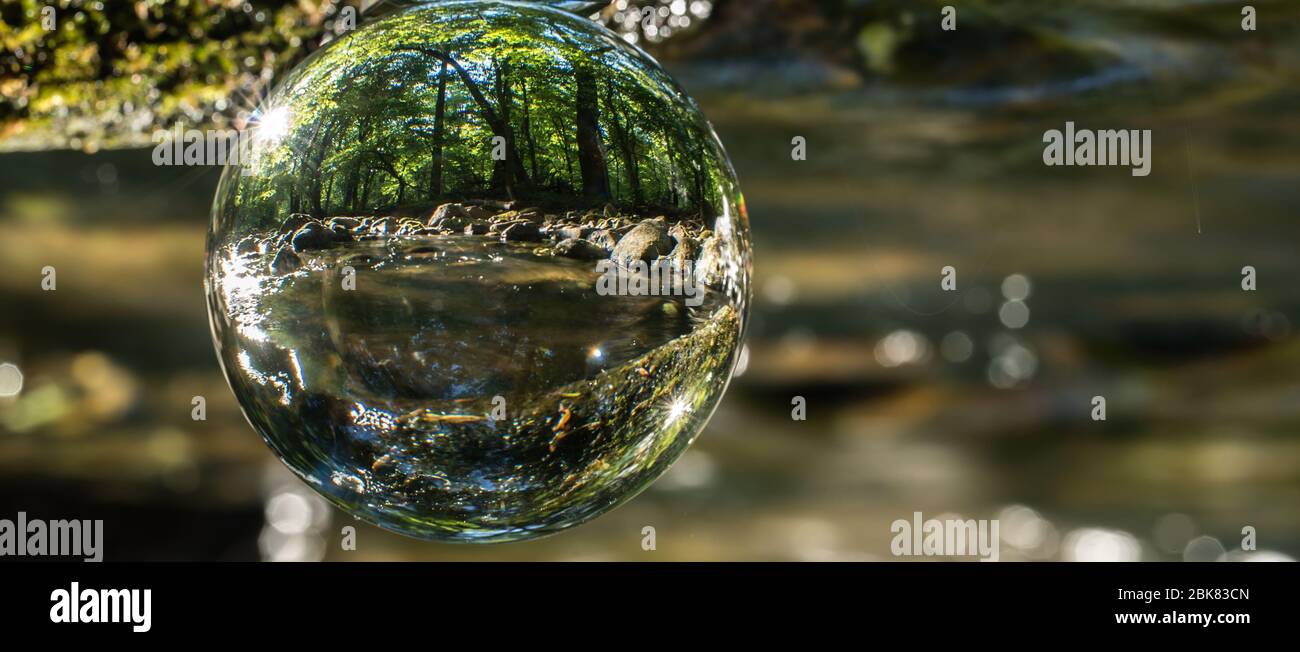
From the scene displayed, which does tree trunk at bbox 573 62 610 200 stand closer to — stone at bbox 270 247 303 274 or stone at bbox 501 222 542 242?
stone at bbox 501 222 542 242

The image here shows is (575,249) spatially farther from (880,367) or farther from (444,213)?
(880,367)

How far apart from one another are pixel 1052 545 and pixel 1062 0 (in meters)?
1.26

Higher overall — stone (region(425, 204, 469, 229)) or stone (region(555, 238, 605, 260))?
stone (region(425, 204, 469, 229))

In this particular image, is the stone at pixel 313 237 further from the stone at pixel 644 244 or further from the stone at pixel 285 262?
the stone at pixel 644 244

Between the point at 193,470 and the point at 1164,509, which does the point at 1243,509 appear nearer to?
the point at 1164,509

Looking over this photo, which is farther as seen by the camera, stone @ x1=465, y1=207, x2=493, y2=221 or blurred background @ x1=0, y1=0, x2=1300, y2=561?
blurred background @ x1=0, y1=0, x2=1300, y2=561

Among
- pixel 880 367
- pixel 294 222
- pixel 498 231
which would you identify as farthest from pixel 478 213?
pixel 880 367

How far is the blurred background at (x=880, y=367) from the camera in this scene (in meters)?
2.15

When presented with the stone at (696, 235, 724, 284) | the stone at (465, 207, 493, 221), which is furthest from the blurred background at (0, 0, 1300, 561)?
the stone at (465, 207, 493, 221)

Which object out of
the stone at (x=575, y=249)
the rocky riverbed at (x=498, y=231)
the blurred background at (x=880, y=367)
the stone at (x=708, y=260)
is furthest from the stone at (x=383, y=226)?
the blurred background at (x=880, y=367)

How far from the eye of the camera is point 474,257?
2.29 feet

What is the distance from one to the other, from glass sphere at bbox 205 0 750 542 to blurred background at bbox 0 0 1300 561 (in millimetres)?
1276

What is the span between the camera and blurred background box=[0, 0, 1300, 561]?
7.07 ft

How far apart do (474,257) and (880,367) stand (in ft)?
5.74
